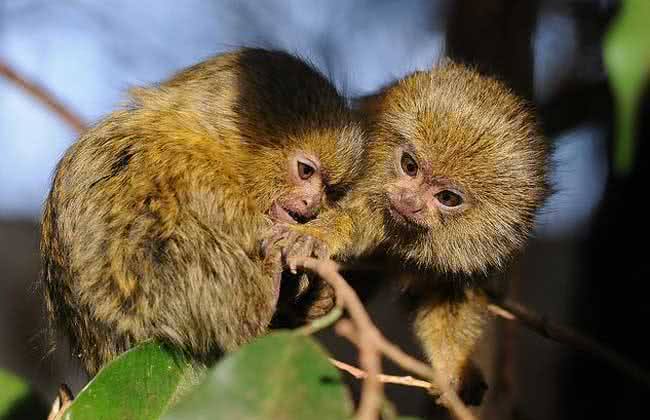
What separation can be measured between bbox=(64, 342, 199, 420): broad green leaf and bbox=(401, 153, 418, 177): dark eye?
2.63 feet

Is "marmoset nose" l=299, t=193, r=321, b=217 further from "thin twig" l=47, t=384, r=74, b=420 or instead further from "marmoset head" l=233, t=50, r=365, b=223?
"thin twig" l=47, t=384, r=74, b=420

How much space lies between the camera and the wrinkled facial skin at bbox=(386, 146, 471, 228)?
204cm

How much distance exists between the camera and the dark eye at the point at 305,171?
194 cm

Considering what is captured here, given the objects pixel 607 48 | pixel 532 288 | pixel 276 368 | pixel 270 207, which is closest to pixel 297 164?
pixel 270 207

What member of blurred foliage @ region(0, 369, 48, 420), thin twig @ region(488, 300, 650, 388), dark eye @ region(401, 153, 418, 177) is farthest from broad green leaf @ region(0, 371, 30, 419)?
thin twig @ region(488, 300, 650, 388)

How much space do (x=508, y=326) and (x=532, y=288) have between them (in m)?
2.78

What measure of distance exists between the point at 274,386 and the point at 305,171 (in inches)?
34.8

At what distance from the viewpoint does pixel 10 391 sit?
6.33 ft

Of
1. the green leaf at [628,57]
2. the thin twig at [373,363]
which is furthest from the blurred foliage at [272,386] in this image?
the green leaf at [628,57]

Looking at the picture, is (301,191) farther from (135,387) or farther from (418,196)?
(135,387)

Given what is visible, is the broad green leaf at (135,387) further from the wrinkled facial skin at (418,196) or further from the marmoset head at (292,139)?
the wrinkled facial skin at (418,196)

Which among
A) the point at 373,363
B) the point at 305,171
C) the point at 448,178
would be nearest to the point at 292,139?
the point at 305,171

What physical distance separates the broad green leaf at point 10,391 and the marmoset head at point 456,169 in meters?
1.01

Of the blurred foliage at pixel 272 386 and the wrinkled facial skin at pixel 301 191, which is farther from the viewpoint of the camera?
the wrinkled facial skin at pixel 301 191
